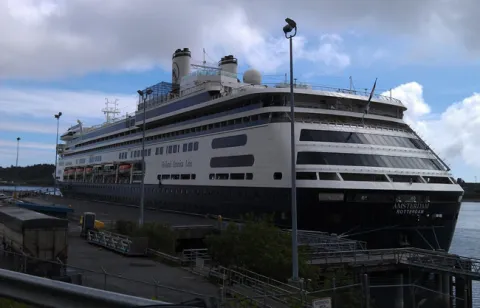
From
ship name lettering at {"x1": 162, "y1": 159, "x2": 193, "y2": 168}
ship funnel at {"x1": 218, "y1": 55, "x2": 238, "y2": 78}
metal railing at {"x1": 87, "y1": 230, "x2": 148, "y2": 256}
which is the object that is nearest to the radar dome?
ship funnel at {"x1": 218, "y1": 55, "x2": 238, "y2": 78}

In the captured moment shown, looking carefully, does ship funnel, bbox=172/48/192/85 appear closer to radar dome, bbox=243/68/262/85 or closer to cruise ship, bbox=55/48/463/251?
cruise ship, bbox=55/48/463/251

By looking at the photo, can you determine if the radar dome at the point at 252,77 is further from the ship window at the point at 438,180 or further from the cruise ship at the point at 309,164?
the ship window at the point at 438,180

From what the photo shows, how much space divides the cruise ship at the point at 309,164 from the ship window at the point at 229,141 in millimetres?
86

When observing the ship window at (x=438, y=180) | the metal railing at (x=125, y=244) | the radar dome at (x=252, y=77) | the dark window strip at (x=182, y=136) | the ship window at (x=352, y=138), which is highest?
the radar dome at (x=252, y=77)

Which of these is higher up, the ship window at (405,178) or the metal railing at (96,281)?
the ship window at (405,178)

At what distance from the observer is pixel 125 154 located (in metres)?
60.3

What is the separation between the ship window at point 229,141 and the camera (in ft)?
112

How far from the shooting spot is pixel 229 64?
168 ft

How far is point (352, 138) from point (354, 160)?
205cm

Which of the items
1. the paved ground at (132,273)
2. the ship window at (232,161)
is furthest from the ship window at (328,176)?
the paved ground at (132,273)

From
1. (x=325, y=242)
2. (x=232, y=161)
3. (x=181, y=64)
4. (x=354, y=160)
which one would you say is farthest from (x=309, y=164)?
(x=181, y=64)

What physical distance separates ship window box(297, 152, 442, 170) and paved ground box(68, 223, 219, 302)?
1275 cm

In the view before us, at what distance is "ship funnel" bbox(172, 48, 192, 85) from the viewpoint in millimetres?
56719

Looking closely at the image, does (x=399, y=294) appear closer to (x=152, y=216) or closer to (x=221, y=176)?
(x=221, y=176)
